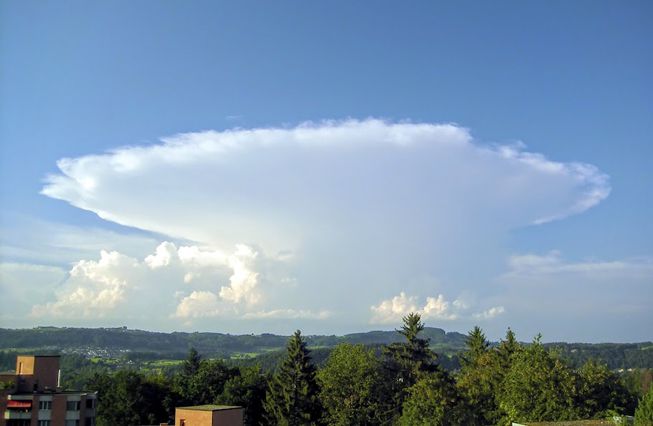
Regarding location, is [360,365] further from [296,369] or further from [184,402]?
[184,402]

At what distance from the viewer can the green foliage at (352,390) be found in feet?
243

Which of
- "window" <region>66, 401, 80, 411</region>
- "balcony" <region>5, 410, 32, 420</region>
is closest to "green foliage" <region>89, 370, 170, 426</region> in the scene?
"window" <region>66, 401, 80, 411</region>

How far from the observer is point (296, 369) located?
82.6 m

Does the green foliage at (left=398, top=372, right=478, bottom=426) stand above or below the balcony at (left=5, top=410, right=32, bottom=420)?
above

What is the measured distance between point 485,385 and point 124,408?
52081 millimetres

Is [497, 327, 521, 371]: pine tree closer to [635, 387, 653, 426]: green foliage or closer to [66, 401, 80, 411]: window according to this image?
[635, 387, 653, 426]: green foliage

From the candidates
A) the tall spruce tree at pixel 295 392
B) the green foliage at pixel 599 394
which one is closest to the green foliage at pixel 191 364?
the tall spruce tree at pixel 295 392

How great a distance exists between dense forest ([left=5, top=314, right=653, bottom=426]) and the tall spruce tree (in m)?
0.13

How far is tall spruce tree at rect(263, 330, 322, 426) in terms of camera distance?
80.0m

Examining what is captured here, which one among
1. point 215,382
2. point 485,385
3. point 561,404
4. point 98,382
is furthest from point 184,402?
point 561,404

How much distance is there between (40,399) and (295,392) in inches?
1251

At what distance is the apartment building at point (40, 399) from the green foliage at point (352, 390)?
31631 mm

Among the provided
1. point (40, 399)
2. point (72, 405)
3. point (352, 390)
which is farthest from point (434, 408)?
point (40, 399)

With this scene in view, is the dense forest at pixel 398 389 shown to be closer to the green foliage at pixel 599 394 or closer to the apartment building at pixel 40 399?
the green foliage at pixel 599 394
